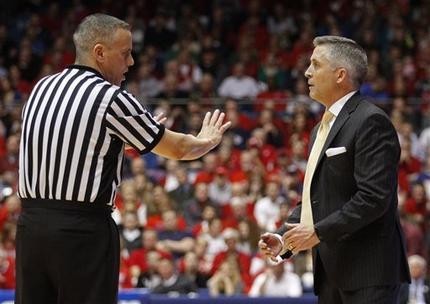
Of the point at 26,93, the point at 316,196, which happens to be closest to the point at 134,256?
the point at 26,93

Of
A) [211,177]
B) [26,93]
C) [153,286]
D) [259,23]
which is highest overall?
[259,23]

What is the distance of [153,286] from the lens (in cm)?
1162

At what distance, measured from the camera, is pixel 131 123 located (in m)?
5.10

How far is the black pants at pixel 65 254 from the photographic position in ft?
16.7

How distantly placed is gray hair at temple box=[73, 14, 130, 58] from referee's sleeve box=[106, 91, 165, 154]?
0.31m

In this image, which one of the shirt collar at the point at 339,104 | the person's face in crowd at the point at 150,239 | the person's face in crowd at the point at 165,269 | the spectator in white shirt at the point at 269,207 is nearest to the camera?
the shirt collar at the point at 339,104

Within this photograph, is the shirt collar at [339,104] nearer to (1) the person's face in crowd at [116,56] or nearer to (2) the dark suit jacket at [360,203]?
(2) the dark suit jacket at [360,203]

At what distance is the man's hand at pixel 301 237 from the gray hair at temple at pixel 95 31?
1.29 m

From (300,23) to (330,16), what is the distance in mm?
519

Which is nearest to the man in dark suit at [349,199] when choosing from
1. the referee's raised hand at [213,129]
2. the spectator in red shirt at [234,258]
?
the referee's raised hand at [213,129]

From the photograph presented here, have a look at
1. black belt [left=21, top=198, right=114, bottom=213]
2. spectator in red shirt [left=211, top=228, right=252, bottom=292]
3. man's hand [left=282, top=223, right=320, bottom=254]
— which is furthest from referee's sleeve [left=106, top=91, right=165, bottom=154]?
→ spectator in red shirt [left=211, top=228, right=252, bottom=292]

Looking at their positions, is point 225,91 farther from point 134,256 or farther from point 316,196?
point 316,196

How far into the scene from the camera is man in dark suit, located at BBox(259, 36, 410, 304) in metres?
5.20

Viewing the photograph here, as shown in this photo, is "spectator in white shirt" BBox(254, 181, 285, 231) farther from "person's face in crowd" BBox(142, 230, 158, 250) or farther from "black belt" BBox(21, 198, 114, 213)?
"black belt" BBox(21, 198, 114, 213)
